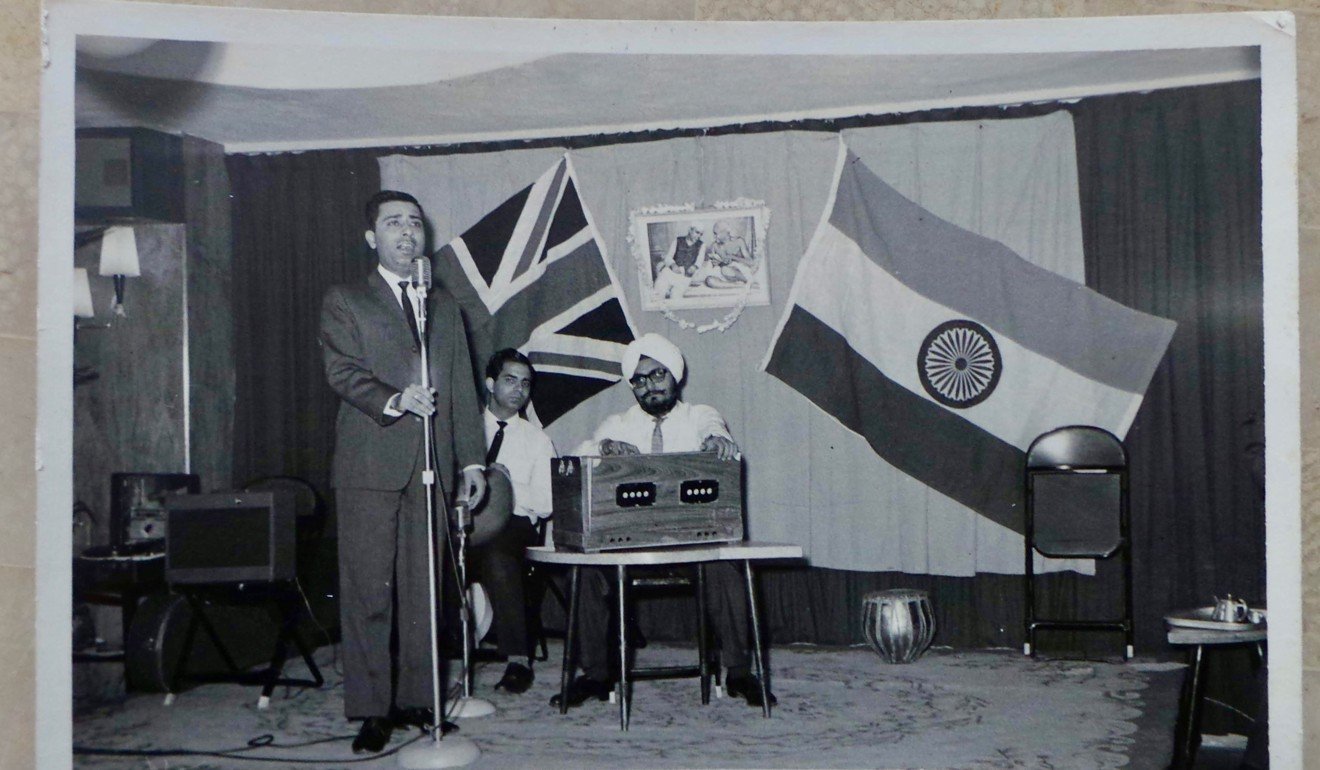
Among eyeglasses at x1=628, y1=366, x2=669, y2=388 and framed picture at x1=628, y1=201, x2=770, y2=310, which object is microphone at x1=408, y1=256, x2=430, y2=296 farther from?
framed picture at x1=628, y1=201, x2=770, y2=310

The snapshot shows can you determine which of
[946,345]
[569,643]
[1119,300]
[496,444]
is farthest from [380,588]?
[1119,300]

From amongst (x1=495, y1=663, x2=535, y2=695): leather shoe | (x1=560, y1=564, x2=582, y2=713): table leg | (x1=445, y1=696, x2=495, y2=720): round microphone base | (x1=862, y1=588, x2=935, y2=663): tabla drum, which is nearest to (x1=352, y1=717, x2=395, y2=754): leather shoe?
(x1=445, y1=696, x2=495, y2=720): round microphone base

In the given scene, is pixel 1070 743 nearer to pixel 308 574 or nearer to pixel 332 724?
pixel 332 724

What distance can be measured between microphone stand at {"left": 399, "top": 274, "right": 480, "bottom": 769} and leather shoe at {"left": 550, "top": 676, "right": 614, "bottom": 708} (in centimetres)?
57

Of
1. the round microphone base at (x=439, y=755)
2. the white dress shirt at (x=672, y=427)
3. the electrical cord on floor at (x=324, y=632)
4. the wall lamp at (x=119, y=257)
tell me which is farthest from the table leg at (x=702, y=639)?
the wall lamp at (x=119, y=257)

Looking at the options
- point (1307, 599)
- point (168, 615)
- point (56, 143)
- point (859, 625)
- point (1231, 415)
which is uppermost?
point (56, 143)

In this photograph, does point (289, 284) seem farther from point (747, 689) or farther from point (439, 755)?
point (747, 689)

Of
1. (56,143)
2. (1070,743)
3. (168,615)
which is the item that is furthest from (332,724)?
(1070,743)

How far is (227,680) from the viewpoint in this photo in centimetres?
315

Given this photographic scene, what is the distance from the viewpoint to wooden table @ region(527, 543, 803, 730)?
2.81 metres

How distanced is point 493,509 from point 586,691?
2.74ft

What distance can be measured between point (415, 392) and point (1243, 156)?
1.93 m

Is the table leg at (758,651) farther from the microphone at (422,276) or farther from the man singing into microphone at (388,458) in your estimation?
the microphone at (422,276)

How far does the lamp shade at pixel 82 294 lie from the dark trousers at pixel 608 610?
1647 millimetres
